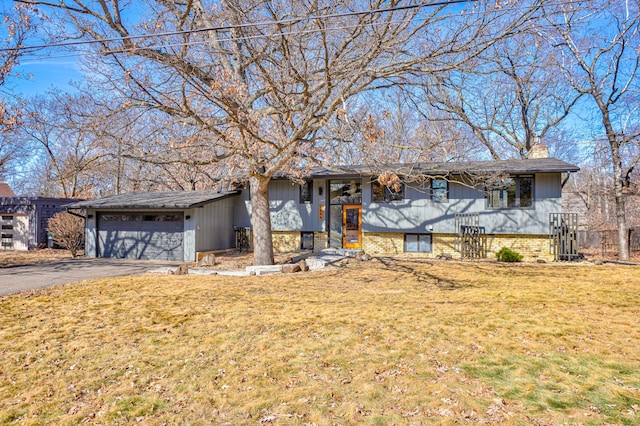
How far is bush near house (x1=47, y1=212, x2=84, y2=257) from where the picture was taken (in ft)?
55.4

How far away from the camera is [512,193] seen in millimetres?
14469

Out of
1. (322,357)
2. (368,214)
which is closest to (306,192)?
(368,214)

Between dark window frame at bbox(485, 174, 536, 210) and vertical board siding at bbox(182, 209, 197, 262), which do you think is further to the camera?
vertical board siding at bbox(182, 209, 197, 262)

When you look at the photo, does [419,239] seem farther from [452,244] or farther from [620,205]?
[620,205]

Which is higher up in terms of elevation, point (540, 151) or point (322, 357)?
point (540, 151)

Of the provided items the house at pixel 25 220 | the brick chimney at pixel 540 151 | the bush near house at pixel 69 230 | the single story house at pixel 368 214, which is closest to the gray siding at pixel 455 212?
the single story house at pixel 368 214

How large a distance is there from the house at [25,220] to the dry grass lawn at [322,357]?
47.4 feet

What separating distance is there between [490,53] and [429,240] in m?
7.94

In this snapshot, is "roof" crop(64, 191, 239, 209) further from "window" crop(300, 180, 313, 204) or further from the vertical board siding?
"window" crop(300, 180, 313, 204)

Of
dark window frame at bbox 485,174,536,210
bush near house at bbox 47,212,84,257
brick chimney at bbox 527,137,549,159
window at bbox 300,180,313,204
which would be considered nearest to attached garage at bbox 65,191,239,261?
bush near house at bbox 47,212,84,257

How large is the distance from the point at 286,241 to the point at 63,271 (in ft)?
27.5

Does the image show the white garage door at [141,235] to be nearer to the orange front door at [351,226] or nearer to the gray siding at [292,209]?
the gray siding at [292,209]

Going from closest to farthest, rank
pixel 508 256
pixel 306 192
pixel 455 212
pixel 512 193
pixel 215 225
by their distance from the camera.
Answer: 1. pixel 508 256
2. pixel 512 193
3. pixel 455 212
4. pixel 215 225
5. pixel 306 192

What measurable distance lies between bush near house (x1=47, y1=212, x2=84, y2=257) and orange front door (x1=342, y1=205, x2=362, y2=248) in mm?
11960
